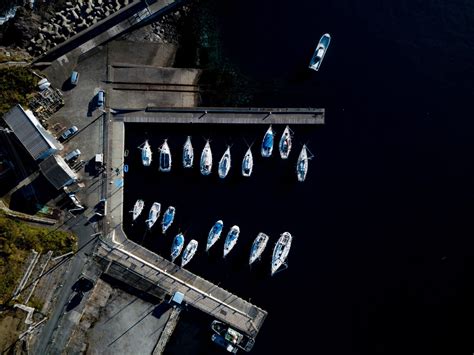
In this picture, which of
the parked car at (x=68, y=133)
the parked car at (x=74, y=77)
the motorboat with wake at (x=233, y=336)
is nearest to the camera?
the parked car at (x=74, y=77)

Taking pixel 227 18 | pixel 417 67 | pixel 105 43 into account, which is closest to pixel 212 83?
pixel 227 18

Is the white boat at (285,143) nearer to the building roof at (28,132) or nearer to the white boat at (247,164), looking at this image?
the white boat at (247,164)

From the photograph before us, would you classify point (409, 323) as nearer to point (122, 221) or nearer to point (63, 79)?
point (122, 221)

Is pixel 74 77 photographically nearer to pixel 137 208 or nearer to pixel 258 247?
pixel 137 208

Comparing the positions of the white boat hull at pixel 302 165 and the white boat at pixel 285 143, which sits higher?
the white boat at pixel 285 143

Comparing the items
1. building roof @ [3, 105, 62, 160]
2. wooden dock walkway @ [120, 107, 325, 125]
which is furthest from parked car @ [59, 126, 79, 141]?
wooden dock walkway @ [120, 107, 325, 125]

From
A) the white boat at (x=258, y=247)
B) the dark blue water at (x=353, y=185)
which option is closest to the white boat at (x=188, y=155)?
the dark blue water at (x=353, y=185)
